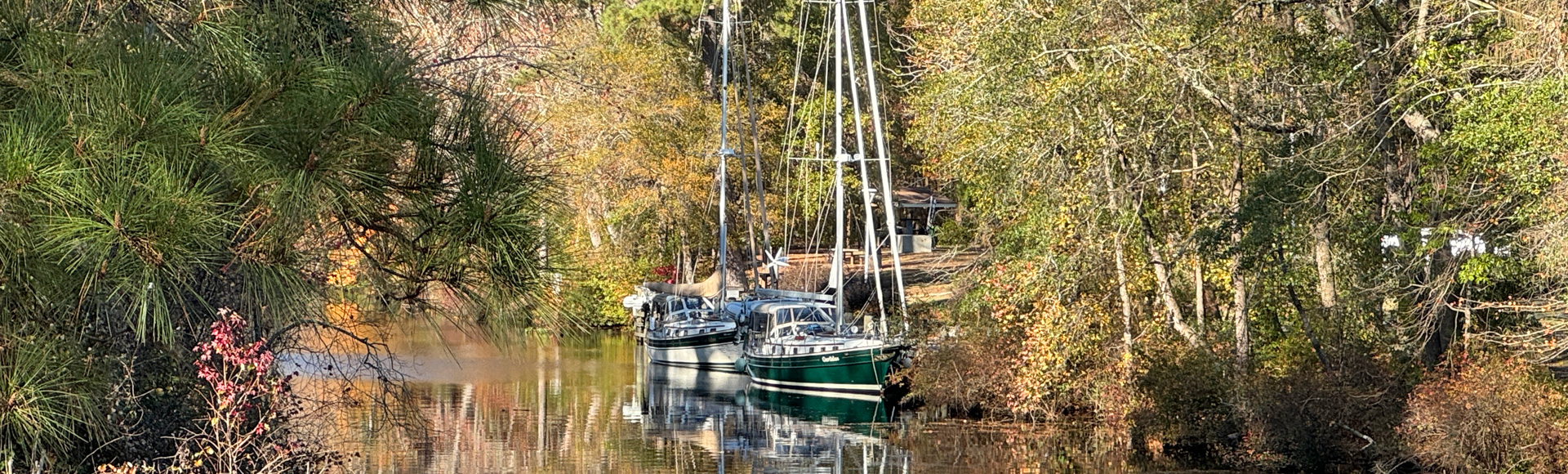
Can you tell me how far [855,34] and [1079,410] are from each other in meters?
15.6

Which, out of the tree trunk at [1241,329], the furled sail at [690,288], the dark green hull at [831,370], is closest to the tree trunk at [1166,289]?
the tree trunk at [1241,329]

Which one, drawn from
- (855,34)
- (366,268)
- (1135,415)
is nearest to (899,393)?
(1135,415)

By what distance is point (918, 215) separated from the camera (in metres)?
52.3

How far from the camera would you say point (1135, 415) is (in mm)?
20000

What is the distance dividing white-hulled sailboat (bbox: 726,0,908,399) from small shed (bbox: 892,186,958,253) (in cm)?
1291

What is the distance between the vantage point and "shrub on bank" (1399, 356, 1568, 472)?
1360 cm

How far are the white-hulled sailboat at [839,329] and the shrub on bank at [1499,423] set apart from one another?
13.0 meters

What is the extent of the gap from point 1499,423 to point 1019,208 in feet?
26.8

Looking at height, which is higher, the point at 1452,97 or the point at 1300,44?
the point at 1300,44

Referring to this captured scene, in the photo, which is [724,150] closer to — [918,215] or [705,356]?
[705,356]

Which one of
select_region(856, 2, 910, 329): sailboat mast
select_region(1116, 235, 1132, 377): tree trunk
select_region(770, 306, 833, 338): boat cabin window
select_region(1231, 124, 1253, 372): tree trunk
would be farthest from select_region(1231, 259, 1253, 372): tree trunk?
select_region(770, 306, 833, 338): boat cabin window

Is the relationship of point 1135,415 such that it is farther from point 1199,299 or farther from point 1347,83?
point 1347,83

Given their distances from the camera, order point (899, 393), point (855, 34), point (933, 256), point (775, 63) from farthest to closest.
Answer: point (933, 256), point (775, 63), point (855, 34), point (899, 393)

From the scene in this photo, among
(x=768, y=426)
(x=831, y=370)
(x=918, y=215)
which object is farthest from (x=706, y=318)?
(x=918, y=215)
